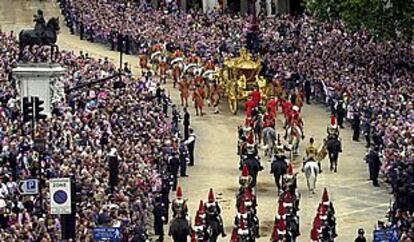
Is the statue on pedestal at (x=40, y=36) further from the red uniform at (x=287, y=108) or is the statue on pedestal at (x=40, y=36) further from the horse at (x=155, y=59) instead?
the horse at (x=155, y=59)

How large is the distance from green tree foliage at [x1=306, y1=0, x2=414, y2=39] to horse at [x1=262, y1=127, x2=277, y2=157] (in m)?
11.7

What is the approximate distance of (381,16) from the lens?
200 ft

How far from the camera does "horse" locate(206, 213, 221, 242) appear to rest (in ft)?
127

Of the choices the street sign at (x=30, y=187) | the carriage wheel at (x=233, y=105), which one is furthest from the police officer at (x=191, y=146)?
the street sign at (x=30, y=187)

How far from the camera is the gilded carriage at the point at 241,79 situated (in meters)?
58.2

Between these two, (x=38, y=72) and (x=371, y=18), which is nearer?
(x=38, y=72)

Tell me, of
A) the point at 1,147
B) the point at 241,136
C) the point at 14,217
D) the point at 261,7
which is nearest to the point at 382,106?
the point at 241,136

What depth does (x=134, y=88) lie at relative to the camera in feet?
179

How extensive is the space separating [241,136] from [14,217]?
16.2 metres

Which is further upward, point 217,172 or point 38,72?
point 38,72

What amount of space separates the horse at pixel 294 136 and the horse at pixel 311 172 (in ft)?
15.3

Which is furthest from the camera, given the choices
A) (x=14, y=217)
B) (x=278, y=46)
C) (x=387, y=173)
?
(x=278, y=46)

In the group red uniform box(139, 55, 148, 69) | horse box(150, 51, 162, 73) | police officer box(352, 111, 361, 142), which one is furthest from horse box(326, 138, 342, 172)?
red uniform box(139, 55, 148, 69)

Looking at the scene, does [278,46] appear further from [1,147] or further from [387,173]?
[1,147]
